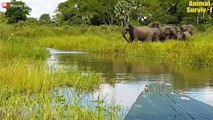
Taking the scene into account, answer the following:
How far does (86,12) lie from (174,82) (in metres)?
57.3

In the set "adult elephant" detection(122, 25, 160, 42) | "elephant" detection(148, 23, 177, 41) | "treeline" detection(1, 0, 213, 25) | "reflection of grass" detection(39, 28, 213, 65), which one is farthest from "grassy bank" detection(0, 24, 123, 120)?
"treeline" detection(1, 0, 213, 25)

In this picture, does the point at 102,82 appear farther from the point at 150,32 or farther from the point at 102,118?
the point at 150,32

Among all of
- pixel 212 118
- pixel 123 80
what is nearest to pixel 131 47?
pixel 123 80

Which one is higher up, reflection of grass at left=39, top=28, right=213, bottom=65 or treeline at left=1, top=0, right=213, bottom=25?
treeline at left=1, top=0, right=213, bottom=25

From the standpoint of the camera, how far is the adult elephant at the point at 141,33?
28484 mm

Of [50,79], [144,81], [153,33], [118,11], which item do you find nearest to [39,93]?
[50,79]

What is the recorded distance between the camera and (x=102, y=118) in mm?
6438

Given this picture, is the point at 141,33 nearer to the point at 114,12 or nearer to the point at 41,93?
the point at 41,93

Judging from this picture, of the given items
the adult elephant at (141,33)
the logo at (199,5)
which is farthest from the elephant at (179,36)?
the logo at (199,5)

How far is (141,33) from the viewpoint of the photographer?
1138 inches

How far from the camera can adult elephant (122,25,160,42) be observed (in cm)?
2848

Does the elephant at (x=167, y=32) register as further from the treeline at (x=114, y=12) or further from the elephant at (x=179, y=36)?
the treeline at (x=114, y=12)

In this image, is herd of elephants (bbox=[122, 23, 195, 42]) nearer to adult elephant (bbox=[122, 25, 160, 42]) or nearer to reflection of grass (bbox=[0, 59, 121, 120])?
adult elephant (bbox=[122, 25, 160, 42])

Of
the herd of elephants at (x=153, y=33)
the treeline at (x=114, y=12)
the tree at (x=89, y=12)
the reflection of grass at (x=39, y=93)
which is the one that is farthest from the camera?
the tree at (x=89, y=12)
